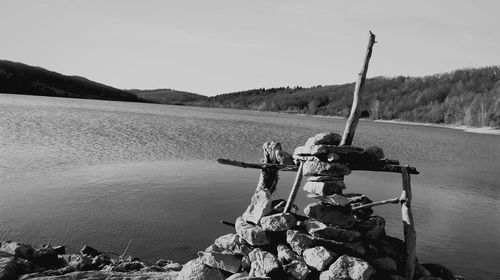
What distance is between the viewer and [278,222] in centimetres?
1016

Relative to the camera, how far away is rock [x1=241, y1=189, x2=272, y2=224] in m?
10.8

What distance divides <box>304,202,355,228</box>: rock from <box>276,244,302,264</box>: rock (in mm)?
1200

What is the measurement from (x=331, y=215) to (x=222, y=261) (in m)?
3.31

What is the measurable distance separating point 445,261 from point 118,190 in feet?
57.8

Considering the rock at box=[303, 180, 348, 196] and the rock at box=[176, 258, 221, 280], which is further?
the rock at box=[303, 180, 348, 196]

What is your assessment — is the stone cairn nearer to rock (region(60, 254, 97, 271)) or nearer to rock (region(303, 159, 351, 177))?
rock (region(303, 159, 351, 177))

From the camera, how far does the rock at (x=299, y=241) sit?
984 cm

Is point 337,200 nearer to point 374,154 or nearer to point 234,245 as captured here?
point 374,154

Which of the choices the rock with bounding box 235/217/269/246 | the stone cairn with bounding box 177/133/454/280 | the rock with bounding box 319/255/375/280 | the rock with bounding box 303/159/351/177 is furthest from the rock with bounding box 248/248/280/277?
the rock with bounding box 303/159/351/177

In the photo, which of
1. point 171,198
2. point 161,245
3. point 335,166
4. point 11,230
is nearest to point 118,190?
point 171,198

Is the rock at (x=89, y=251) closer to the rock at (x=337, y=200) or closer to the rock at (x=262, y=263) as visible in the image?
the rock at (x=262, y=263)

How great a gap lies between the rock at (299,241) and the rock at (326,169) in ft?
5.99

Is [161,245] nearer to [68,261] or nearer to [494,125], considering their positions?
[68,261]

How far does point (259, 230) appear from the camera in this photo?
10312 mm
